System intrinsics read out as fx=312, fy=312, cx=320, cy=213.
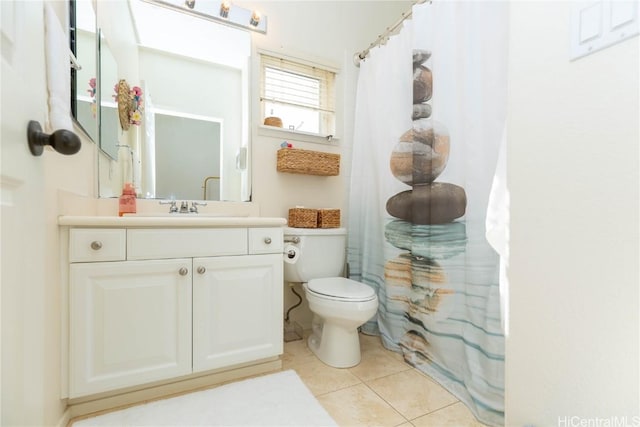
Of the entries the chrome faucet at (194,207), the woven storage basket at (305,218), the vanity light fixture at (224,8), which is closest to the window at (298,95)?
the vanity light fixture at (224,8)

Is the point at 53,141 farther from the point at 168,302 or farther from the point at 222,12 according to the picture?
the point at 222,12

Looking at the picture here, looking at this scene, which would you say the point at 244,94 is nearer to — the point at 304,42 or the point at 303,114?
the point at 303,114

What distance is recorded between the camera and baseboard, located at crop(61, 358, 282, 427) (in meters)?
1.27

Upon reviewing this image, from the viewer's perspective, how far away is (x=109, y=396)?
4.28 feet

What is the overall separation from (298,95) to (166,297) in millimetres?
1611

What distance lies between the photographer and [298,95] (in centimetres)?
227

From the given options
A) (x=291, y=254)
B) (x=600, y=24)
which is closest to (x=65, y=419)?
(x=291, y=254)

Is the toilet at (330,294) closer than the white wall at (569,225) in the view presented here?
No

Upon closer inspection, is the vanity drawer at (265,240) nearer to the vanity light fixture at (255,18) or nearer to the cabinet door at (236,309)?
the cabinet door at (236,309)

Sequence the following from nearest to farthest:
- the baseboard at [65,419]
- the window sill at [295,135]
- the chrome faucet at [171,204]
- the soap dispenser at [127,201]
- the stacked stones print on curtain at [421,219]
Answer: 1. the baseboard at [65,419]
2. the stacked stones print on curtain at [421,219]
3. the soap dispenser at [127,201]
4. the chrome faucet at [171,204]
5. the window sill at [295,135]

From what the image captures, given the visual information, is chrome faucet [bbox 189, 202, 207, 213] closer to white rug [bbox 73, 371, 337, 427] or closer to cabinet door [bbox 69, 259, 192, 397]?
cabinet door [bbox 69, 259, 192, 397]

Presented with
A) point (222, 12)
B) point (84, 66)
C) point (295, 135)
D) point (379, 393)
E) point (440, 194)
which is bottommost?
point (379, 393)

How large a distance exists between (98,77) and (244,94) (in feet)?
2.57

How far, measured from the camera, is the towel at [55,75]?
810mm
